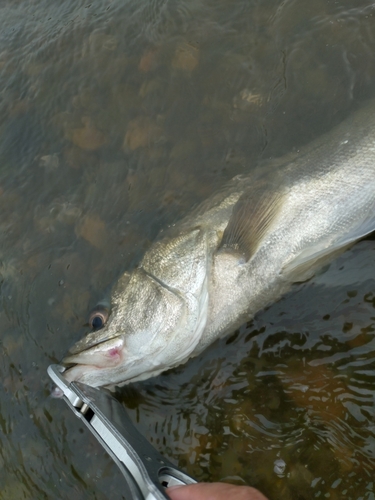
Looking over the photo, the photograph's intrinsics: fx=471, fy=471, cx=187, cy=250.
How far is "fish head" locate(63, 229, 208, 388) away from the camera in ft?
10.8

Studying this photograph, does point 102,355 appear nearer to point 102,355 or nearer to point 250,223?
point 102,355

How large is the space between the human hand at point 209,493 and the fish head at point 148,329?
3.08ft

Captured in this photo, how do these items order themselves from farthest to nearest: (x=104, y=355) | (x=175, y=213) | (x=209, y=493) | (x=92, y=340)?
(x=175, y=213) → (x=92, y=340) → (x=104, y=355) → (x=209, y=493)

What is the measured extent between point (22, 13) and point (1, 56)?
2.36 ft

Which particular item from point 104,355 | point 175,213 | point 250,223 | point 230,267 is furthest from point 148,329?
point 175,213

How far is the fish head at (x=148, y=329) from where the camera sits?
10.8 feet

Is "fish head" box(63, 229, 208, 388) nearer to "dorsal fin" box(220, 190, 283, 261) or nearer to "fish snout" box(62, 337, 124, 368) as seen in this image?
"fish snout" box(62, 337, 124, 368)

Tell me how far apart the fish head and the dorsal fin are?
0.94 feet

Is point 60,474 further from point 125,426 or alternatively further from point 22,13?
point 22,13

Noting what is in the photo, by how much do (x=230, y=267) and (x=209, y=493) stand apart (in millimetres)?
1517

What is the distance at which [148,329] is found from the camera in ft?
10.9

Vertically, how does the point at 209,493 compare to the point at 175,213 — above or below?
below

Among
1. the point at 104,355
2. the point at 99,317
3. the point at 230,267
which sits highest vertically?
the point at 99,317

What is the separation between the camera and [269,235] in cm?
348
